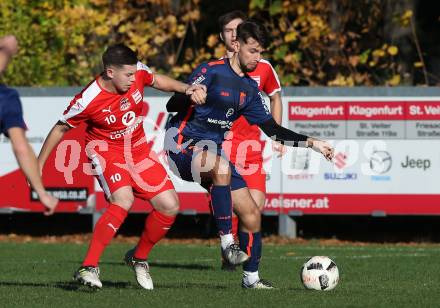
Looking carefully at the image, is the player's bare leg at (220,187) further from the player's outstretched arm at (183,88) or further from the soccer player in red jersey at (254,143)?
the soccer player in red jersey at (254,143)

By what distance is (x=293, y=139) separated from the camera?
9.88 metres

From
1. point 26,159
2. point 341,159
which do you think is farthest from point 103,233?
point 341,159

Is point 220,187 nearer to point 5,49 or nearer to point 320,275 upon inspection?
point 320,275

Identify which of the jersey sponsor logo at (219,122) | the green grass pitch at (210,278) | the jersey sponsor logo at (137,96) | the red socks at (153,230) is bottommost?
the green grass pitch at (210,278)

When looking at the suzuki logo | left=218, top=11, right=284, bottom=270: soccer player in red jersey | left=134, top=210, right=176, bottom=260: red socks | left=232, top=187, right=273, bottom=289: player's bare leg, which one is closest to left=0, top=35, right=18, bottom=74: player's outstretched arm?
left=134, top=210, right=176, bottom=260: red socks

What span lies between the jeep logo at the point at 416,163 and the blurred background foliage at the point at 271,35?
361cm

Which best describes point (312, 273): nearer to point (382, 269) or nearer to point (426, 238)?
point (382, 269)

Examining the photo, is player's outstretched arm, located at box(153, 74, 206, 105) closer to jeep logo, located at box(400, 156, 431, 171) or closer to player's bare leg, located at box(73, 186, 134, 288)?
player's bare leg, located at box(73, 186, 134, 288)

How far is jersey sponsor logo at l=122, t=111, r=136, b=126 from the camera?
966cm

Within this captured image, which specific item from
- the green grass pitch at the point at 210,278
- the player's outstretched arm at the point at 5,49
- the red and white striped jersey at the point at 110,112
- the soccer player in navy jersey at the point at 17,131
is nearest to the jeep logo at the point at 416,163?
the green grass pitch at the point at 210,278

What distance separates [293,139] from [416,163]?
23.9 ft

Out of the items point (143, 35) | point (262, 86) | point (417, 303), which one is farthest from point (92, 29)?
point (417, 303)

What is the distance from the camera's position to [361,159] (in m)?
16.9

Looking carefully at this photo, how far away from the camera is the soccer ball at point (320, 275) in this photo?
31.5ft
